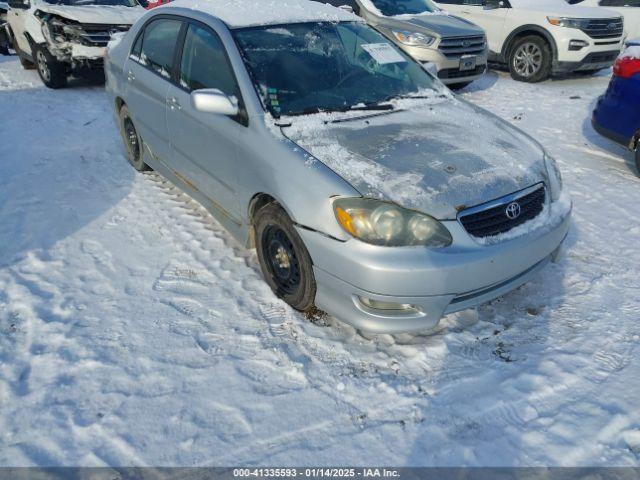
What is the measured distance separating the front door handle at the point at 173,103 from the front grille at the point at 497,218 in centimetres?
238

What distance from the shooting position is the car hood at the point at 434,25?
25.0 ft

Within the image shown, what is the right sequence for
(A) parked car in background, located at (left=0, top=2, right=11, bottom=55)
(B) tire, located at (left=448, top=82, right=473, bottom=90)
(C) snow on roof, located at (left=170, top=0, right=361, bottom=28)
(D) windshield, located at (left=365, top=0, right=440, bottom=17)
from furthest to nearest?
(A) parked car in background, located at (left=0, top=2, right=11, bottom=55) < (B) tire, located at (left=448, top=82, right=473, bottom=90) < (D) windshield, located at (left=365, top=0, right=440, bottom=17) < (C) snow on roof, located at (left=170, top=0, right=361, bottom=28)

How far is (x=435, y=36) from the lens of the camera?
748 centimetres

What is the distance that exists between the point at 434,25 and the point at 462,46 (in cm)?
58

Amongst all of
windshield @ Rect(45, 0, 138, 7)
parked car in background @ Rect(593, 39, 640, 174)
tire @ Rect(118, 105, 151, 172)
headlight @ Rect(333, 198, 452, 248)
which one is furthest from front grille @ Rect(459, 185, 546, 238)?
windshield @ Rect(45, 0, 138, 7)

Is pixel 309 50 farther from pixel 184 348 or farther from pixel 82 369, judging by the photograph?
pixel 82 369

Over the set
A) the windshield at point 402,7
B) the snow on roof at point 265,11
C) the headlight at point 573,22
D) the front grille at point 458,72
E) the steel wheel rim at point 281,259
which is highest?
the snow on roof at point 265,11

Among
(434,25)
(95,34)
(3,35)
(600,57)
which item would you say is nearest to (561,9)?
(600,57)

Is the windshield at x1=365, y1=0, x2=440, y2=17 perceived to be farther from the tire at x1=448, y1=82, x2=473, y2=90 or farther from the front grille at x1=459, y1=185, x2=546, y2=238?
the front grille at x1=459, y1=185, x2=546, y2=238

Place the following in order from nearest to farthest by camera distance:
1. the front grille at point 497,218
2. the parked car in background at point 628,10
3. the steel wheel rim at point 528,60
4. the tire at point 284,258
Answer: the front grille at point 497,218, the tire at point 284,258, the steel wheel rim at point 528,60, the parked car in background at point 628,10

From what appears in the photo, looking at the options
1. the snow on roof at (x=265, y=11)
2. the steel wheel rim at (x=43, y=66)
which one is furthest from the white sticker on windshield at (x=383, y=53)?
the steel wheel rim at (x=43, y=66)

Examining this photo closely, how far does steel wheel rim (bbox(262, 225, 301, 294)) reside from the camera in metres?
3.06

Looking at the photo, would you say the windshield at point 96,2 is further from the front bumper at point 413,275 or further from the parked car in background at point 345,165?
the front bumper at point 413,275

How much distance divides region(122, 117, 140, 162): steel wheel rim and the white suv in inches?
268
